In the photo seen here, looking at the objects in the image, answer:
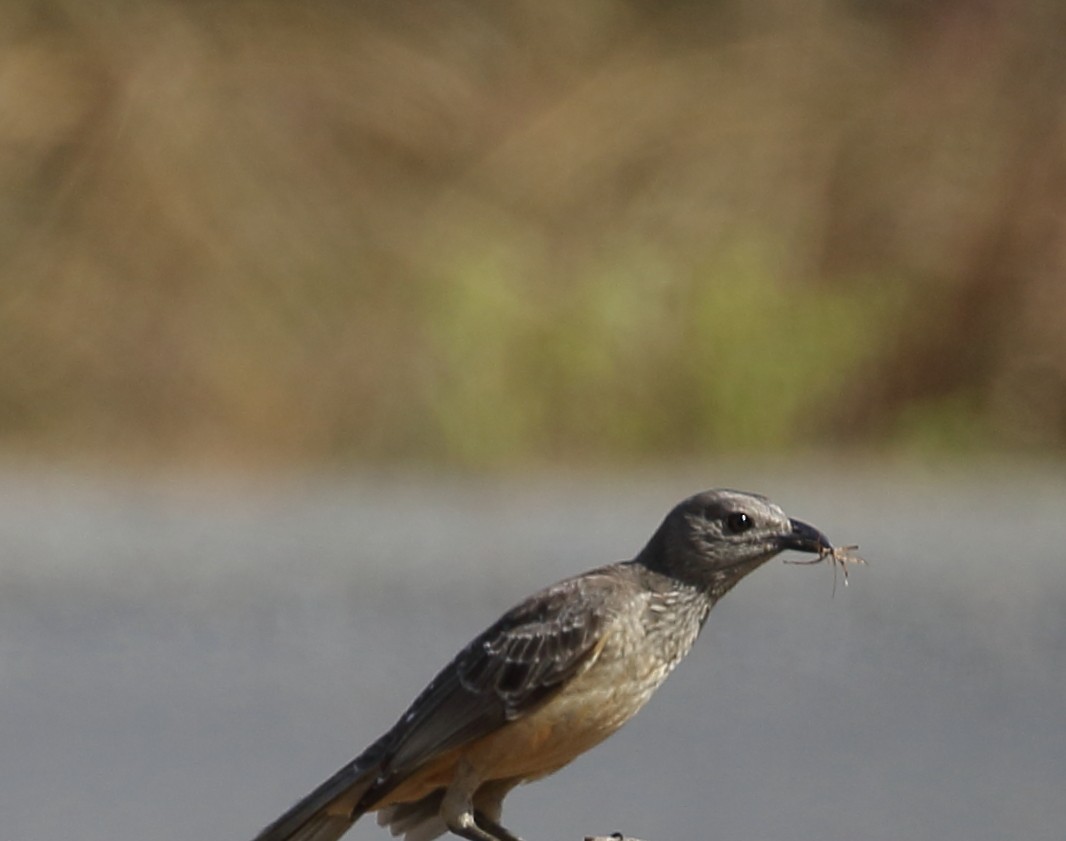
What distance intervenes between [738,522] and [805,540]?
17 cm

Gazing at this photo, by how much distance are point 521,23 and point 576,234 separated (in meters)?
2.13

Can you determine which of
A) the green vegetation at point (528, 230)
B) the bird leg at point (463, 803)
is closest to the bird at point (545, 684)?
the bird leg at point (463, 803)

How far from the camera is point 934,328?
42.6 feet

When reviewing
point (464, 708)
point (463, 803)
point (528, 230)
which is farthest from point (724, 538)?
point (528, 230)

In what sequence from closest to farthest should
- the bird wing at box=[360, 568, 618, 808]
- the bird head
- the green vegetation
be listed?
the bird wing at box=[360, 568, 618, 808] < the bird head < the green vegetation

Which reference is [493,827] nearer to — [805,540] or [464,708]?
[464,708]

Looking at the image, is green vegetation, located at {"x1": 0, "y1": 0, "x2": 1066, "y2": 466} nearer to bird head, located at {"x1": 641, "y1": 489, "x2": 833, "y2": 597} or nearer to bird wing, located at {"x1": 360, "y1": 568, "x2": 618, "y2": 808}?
bird head, located at {"x1": 641, "y1": 489, "x2": 833, "y2": 597}

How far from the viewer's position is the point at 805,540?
18.7 ft

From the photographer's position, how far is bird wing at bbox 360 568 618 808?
18.5 ft

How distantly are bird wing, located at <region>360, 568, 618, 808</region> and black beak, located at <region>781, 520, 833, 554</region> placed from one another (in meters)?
0.43

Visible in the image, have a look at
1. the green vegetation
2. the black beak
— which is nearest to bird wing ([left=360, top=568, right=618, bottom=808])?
the black beak

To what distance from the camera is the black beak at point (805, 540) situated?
223 inches

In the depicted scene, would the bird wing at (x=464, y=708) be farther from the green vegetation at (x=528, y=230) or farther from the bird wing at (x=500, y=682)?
the green vegetation at (x=528, y=230)

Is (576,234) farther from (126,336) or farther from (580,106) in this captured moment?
(126,336)
